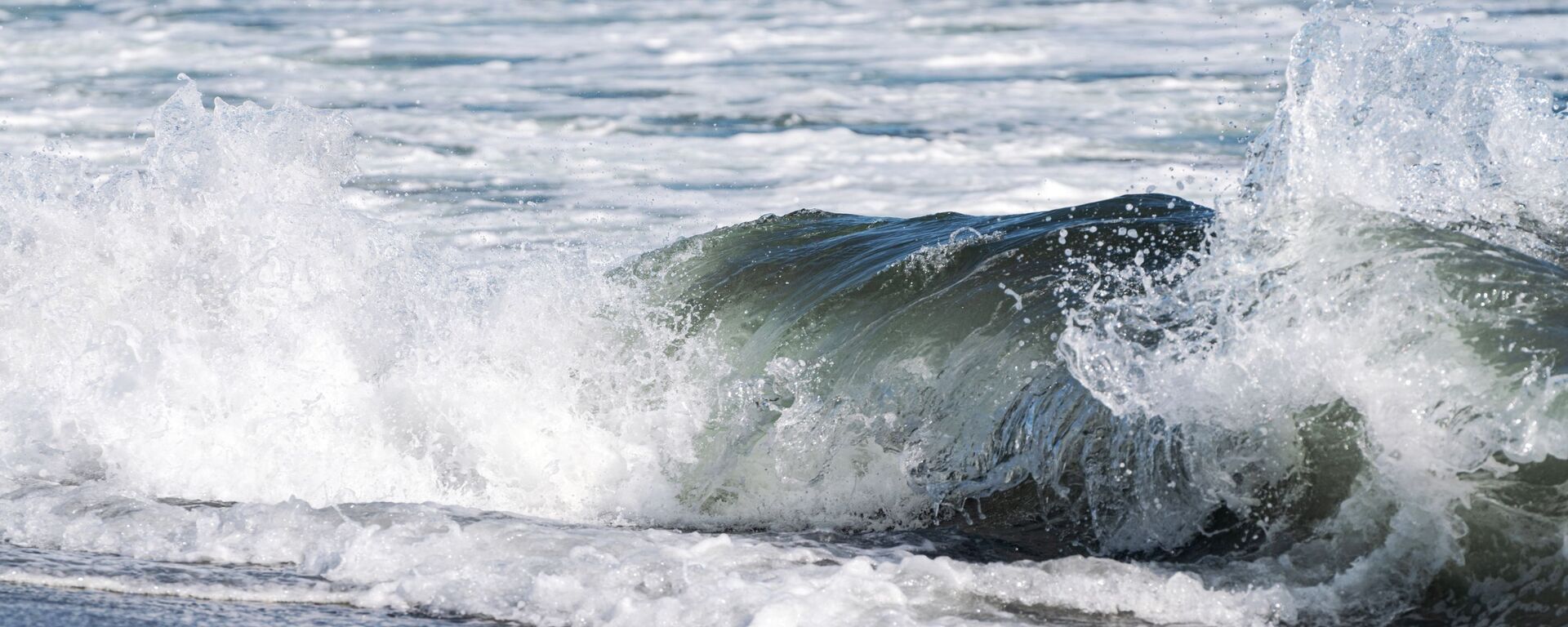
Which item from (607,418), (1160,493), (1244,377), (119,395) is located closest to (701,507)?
(607,418)

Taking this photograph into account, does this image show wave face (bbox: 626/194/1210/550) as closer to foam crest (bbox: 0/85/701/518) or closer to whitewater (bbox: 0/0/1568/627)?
whitewater (bbox: 0/0/1568/627)

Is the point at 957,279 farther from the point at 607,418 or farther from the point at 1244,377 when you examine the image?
the point at 1244,377

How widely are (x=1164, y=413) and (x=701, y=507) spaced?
4.57 ft

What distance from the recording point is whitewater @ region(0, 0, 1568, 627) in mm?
3305

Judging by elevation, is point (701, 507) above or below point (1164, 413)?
below

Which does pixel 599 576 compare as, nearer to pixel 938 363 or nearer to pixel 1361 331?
pixel 938 363

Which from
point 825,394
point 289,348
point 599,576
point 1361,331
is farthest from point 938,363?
point 289,348

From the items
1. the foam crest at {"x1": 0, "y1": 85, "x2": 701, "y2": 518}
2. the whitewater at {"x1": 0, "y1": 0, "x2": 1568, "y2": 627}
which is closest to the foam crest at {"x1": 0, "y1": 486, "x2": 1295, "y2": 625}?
the whitewater at {"x1": 0, "y1": 0, "x2": 1568, "y2": 627}

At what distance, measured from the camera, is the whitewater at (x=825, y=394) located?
330 cm

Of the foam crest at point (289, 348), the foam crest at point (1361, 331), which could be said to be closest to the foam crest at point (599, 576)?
the foam crest at point (1361, 331)

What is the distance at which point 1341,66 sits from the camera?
4266 mm

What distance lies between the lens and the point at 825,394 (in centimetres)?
472

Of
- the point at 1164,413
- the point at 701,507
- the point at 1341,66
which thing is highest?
the point at 1341,66

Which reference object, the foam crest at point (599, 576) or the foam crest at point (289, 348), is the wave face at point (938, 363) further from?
the foam crest at point (599, 576)
